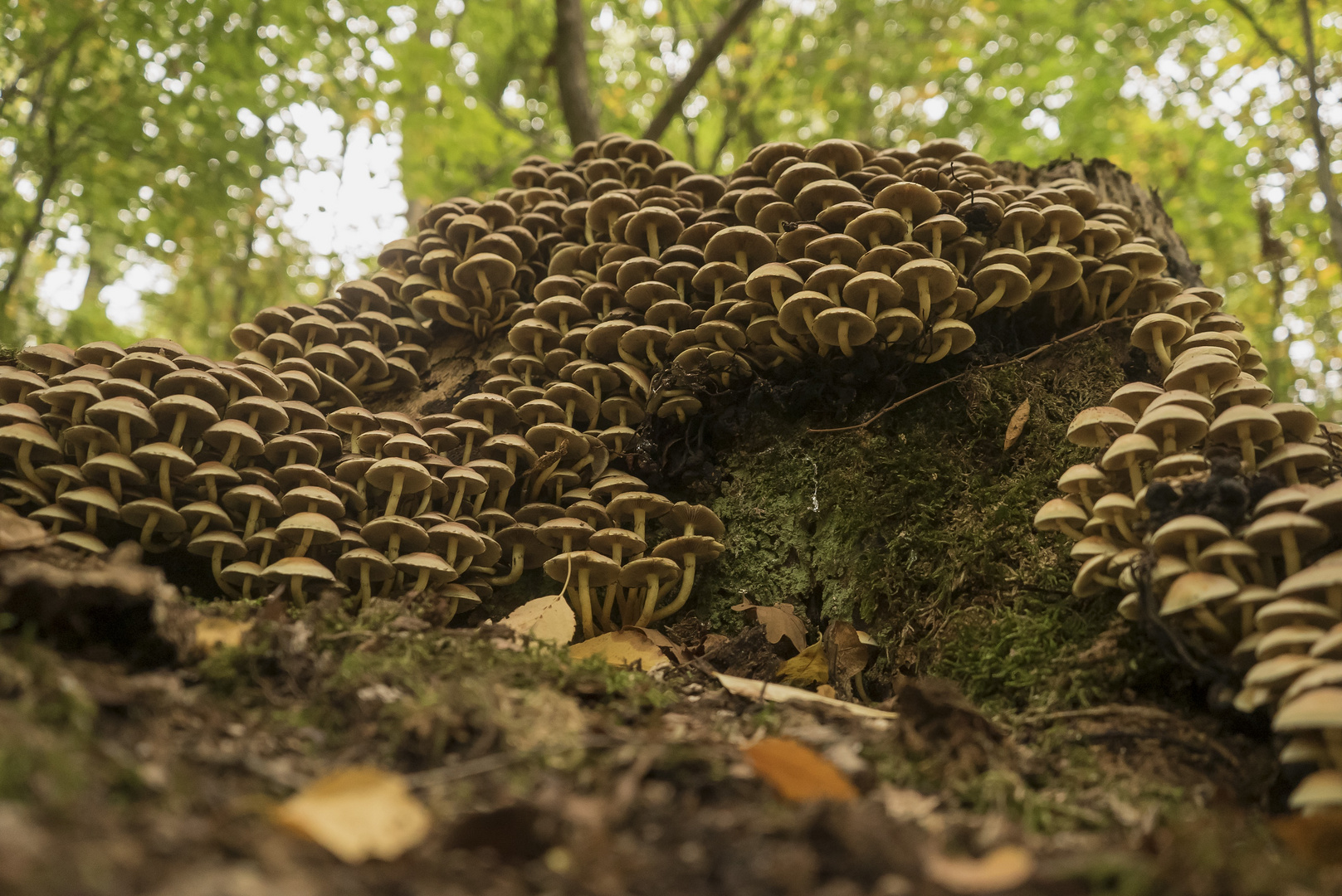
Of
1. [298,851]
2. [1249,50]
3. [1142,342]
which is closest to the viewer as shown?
[298,851]

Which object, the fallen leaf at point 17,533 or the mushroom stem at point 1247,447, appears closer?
the fallen leaf at point 17,533

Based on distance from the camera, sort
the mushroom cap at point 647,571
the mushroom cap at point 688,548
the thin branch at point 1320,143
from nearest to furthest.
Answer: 1. the mushroom cap at point 647,571
2. the mushroom cap at point 688,548
3. the thin branch at point 1320,143

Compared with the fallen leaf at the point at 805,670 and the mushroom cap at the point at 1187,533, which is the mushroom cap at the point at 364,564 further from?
the mushroom cap at the point at 1187,533

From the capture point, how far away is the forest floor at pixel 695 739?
1604 millimetres

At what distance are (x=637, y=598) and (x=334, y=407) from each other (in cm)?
216

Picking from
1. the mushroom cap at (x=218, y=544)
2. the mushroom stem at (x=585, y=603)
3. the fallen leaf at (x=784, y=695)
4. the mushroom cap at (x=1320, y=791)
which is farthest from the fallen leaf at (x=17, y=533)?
the mushroom cap at (x=1320, y=791)

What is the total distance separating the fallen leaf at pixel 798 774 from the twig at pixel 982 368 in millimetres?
2558

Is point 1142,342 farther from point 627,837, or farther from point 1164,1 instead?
point 1164,1

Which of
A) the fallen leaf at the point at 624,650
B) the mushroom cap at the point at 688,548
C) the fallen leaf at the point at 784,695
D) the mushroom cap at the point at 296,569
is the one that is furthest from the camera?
the mushroom cap at the point at 688,548

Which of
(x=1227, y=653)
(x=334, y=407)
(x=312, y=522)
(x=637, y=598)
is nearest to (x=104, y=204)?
(x=334, y=407)

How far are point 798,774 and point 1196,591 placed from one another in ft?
5.06

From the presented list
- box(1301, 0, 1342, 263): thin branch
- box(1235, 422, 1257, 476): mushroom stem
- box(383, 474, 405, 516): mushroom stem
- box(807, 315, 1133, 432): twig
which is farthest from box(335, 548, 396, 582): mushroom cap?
box(1301, 0, 1342, 263): thin branch

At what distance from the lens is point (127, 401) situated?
342 cm

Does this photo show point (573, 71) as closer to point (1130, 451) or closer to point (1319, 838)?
point (1130, 451)
